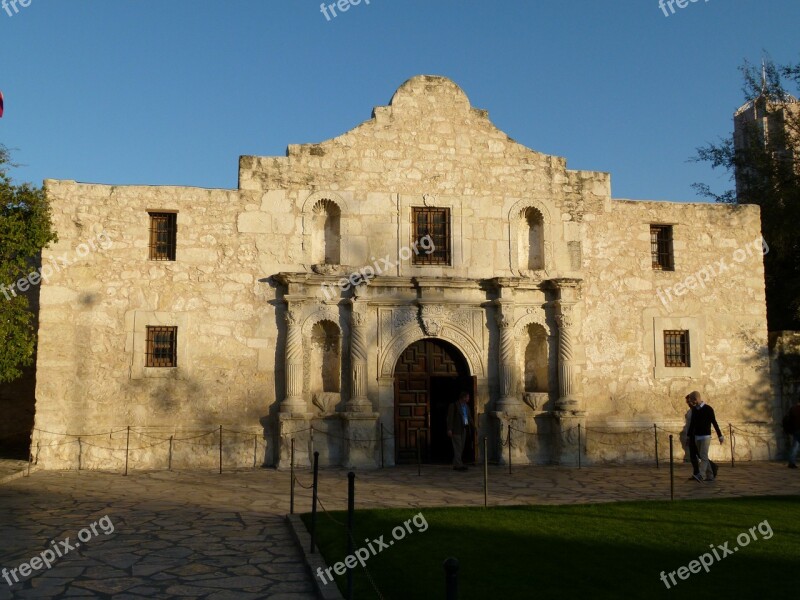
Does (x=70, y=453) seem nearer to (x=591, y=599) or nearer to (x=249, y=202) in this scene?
(x=249, y=202)

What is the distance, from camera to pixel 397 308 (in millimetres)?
15625

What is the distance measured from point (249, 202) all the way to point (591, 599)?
1128 cm

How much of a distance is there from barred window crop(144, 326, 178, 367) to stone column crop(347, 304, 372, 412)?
345 centimetres

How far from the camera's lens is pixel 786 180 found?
20672mm

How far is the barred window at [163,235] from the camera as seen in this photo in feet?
50.1

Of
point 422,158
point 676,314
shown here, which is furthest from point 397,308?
point 676,314

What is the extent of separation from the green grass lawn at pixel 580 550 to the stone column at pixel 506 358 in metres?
5.22
